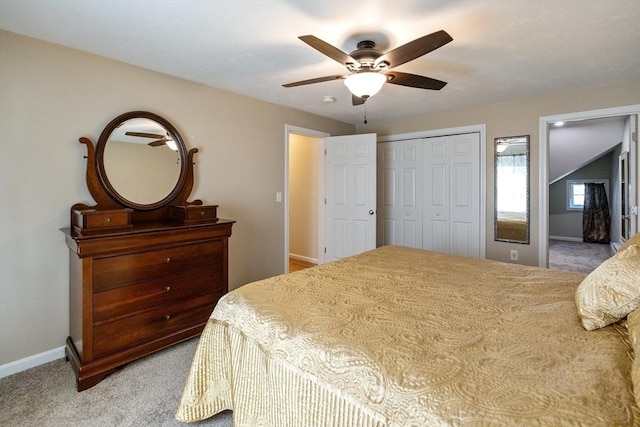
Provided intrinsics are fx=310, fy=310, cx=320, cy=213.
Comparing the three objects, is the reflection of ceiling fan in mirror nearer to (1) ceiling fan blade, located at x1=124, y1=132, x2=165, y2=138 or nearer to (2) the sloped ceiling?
(1) ceiling fan blade, located at x1=124, y1=132, x2=165, y2=138

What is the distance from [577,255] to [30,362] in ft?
26.4

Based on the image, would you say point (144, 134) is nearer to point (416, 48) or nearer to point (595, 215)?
point (416, 48)

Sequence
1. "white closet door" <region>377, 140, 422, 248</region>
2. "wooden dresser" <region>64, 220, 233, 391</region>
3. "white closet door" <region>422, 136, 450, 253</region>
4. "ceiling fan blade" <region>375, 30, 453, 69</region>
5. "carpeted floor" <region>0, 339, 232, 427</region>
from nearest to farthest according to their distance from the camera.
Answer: "ceiling fan blade" <region>375, 30, 453, 69</region>
"carpeted floor" <region>0, 339, 232, 427</region>
"wooden dresser" <region>64, 220, 233, 391</region>
"white closet door" <region>422, 136, 450, 253</region>
"white closet door" <region>377, 140, 422, 248</region>

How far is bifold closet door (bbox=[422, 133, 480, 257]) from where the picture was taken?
13.0 ft

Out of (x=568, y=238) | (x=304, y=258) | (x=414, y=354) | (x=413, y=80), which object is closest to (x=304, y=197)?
(x=304, y=258)

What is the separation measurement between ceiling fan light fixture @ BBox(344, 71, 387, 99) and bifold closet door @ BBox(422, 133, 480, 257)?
2.46 metres

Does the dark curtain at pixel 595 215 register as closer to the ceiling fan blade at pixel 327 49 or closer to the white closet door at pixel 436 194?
the white closet door at pixel 436 194

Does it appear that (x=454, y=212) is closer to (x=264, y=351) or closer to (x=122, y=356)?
(x=264, y=351)

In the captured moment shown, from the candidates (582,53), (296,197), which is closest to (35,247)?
(296,197)

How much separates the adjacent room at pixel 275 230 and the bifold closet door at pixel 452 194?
0.04 meters

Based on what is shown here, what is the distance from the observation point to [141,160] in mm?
2643

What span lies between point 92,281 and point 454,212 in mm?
3927

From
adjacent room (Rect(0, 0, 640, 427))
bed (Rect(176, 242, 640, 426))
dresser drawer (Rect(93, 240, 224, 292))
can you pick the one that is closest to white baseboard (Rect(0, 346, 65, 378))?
adjacent room (Rect(0, 0, 640, 427))

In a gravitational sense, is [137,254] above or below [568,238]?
above
